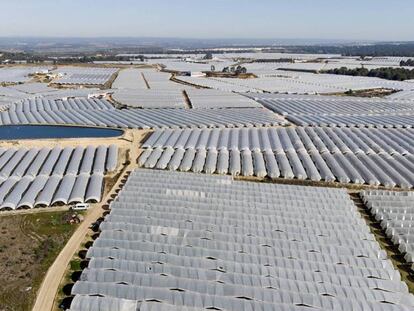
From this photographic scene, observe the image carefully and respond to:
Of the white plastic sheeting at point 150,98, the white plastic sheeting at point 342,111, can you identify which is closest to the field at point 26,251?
the white plastic sheeting at point 342,111

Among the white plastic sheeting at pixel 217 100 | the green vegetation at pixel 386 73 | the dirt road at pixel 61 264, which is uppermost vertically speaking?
the green vegetation at pixel 386 73

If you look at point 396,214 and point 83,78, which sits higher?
point 83,78

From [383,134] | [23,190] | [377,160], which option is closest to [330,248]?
[377,160]

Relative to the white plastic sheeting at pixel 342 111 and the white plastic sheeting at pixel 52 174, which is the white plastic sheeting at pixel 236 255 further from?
the white plastic sheeting at pixel 342 111

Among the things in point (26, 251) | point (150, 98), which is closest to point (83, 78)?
point (150, 98)

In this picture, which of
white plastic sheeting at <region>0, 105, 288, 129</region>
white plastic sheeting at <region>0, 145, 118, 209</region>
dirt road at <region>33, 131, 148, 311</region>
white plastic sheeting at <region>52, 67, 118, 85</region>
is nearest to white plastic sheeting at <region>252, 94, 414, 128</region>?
white plastic sheeting at <region>0, 105, 288, 129</region>

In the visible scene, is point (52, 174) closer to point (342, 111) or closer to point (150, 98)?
point (150, 98)

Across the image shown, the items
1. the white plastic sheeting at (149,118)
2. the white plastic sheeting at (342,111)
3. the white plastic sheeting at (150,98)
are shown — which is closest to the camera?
the white plastic sheeting at (149,118)

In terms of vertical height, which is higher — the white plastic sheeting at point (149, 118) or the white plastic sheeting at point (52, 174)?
the white plastic sheeting at point (149, 118)
